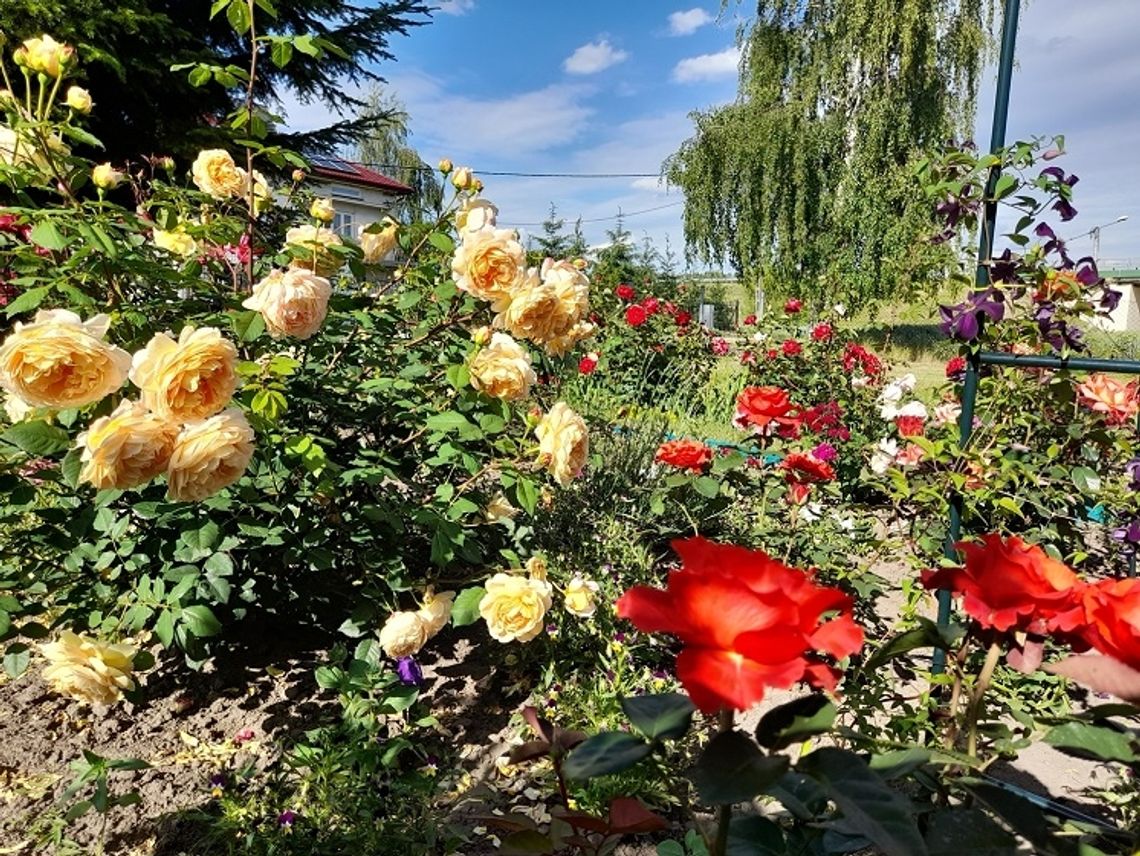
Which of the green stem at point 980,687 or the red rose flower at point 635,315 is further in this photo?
the red rose flower at point 635,315

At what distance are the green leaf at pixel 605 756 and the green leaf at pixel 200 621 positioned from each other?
3.52 feet

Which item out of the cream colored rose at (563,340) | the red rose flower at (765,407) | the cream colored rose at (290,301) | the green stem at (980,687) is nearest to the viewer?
the green stem at (980,687)

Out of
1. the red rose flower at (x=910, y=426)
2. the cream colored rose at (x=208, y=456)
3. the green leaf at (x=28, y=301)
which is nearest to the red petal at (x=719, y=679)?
the cream colored rose at (x=208, y=456)

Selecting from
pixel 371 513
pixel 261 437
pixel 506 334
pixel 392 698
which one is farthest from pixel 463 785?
pixel 506 334

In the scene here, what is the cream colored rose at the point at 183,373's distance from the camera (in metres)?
0.93

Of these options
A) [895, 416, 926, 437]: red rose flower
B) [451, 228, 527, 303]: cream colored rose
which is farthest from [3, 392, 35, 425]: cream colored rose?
[895, 416, 926, 437]: red rose flower

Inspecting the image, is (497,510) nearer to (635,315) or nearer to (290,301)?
(290,301)

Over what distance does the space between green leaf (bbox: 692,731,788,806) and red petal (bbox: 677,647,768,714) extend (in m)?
0.02

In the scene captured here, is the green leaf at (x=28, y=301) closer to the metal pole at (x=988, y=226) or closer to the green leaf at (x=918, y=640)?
the green leaf at (x=918, y=640)

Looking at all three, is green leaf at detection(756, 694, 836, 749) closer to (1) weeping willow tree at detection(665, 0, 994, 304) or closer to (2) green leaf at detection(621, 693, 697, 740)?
(2) green leaf at detection(621, 693, 697, 740)

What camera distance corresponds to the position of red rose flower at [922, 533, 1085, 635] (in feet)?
1.80

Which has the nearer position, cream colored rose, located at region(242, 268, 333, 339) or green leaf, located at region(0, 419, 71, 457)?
green leaf, located at region(0, 419, 71, 457)

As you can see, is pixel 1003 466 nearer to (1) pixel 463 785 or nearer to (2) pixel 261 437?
(1) pixel 463 785

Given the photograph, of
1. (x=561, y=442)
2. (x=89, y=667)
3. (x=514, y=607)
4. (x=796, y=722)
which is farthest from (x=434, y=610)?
(x=796, y=722)
